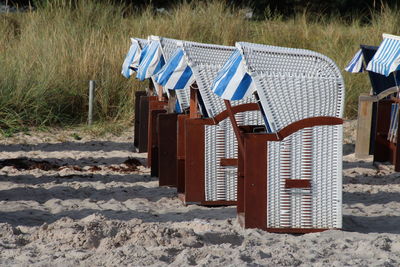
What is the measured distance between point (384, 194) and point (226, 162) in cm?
170

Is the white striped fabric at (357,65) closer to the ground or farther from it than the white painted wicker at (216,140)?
farther from it

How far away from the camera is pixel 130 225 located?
5258mm

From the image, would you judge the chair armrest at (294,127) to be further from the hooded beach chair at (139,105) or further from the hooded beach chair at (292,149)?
the hooded beach chair at (139,105)

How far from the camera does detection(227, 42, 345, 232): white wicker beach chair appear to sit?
18.3ft

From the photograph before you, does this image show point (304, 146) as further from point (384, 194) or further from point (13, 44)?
point (13, 44)

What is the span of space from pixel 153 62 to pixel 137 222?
313cm

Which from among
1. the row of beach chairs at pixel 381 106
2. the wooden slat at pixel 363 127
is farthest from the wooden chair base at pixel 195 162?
the wooden slat at pixel 363 127

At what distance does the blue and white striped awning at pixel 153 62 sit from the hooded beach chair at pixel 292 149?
8.99 feet

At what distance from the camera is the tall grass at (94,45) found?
11.7m

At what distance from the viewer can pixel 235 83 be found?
18.4 ft

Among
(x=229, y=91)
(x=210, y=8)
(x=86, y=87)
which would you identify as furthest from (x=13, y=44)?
(x=229, y=91)

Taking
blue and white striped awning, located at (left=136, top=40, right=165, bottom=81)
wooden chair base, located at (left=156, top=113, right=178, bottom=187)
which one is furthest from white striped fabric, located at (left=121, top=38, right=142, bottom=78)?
wooden chair base, located at (left=156, top=113, right=178, bottom=187)

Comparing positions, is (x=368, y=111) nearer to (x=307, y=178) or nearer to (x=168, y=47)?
(x=168, y=47)

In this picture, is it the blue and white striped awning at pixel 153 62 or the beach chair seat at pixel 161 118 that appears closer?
the beach chair seat at pixel 161 118
